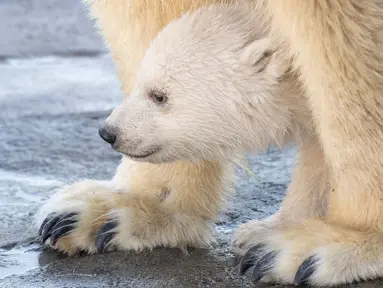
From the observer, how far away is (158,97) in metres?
3.08

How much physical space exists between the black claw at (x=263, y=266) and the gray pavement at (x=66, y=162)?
0.15 ft

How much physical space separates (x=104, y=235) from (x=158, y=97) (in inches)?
16.5

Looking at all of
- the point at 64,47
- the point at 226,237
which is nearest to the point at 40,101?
the point at 64,47

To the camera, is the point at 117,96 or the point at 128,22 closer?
the point at 128,22

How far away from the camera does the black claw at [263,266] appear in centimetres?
287

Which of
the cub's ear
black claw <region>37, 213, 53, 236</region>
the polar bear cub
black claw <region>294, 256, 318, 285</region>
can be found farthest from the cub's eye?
black claw <region>294, 256, 318, 285</region>

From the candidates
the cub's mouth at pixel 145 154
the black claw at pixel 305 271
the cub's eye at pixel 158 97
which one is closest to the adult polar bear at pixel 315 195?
the black claw at pixel 305 271

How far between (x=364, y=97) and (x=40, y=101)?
111 inches

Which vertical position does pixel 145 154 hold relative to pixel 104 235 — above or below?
above

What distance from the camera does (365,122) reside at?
2797 millimetres

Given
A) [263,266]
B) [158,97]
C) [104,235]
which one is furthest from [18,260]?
[263,266]

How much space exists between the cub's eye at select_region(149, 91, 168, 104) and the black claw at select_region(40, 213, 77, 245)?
0.41m

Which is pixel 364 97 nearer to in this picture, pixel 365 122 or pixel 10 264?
pixel 365 122

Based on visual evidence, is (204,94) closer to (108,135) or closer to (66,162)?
(108,135)
